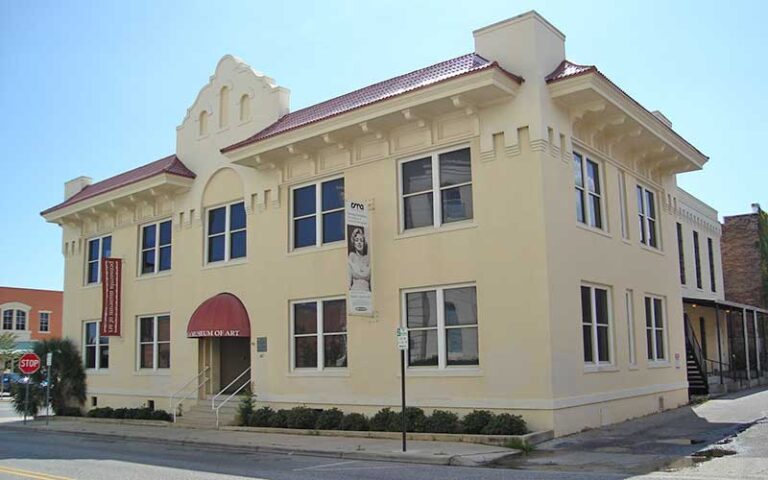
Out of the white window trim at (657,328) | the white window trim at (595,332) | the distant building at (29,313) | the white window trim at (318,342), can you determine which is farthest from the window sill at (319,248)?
the distant building at (29,313)

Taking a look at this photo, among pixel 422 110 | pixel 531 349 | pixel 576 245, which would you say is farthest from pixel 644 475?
pixel 422 110

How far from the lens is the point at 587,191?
18.4 m

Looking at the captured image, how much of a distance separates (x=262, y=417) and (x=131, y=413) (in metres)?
6.72

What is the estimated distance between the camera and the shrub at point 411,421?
16.5m

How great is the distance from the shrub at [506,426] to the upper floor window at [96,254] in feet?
59.5

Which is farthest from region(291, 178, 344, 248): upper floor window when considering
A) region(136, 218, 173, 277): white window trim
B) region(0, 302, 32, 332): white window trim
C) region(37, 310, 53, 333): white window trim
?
region(37, 310, 53, 333): white window trim

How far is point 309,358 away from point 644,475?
36.0 feet

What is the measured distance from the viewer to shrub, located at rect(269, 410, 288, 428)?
757 inches

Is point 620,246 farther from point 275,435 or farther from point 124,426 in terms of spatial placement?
point 124,426

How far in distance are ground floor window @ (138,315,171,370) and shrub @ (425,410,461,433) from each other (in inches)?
462

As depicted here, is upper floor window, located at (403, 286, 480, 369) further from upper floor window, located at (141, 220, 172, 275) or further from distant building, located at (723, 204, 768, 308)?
distant building, located at (723, 204, 768, 308)

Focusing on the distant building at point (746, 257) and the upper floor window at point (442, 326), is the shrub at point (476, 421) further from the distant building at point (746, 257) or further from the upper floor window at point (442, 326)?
the distant building at point (746, 257)

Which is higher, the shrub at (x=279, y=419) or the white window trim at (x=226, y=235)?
the white window trim at (x=226, y=235)

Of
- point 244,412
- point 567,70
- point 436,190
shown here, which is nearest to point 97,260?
point 244,412
